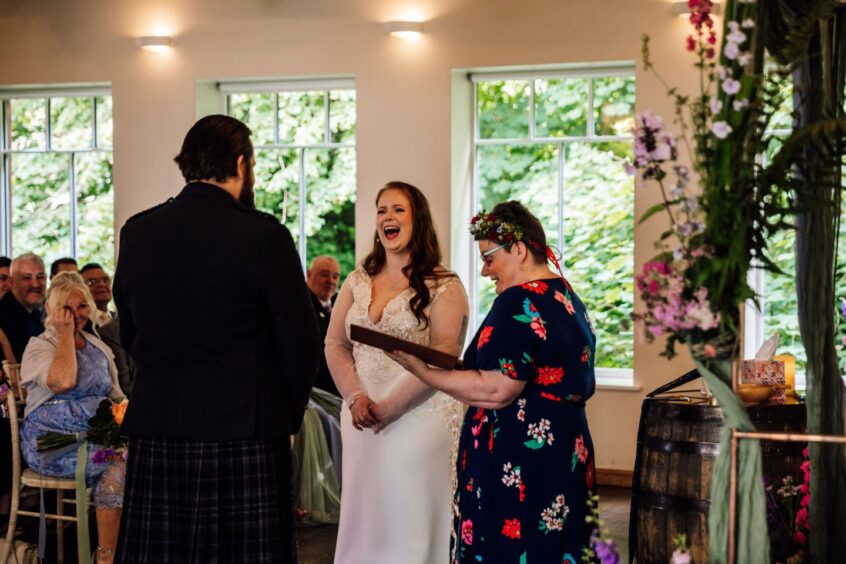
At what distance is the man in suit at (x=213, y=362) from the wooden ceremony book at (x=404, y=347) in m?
0.37

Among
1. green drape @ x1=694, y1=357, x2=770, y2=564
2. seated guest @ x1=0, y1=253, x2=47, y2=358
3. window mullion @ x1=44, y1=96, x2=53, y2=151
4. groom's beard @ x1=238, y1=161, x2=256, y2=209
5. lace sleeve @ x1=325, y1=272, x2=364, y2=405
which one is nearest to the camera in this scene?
green drape @ x1=694, y1=357, x2=770, y2=564

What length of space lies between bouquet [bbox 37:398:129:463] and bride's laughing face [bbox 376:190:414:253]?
135cm

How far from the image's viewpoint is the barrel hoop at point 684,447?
3307 millimetres

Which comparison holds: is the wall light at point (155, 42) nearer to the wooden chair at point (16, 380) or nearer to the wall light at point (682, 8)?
the wall light at point (682, 8)

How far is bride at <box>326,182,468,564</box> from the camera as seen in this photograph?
389 cm

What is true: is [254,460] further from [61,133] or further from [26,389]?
[61,133]

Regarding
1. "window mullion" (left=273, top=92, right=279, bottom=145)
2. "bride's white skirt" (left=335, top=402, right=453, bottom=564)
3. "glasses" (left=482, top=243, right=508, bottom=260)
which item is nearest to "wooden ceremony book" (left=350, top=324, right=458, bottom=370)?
"glasses" (left=482, top=243, right=508, bottom=260)

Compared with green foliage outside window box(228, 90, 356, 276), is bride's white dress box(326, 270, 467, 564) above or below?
below

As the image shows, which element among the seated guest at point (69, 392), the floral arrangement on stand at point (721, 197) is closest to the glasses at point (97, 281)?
the seated guest at point (69, 392)

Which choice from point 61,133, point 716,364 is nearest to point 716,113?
point 716,364

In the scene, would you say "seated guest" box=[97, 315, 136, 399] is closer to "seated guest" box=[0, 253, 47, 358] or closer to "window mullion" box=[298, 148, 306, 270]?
"seated guest" box=[0, 253, 47, 358]

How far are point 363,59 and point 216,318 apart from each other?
539 centimetres

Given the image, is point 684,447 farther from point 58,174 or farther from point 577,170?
point 58,174

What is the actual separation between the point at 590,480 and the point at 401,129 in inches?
191
